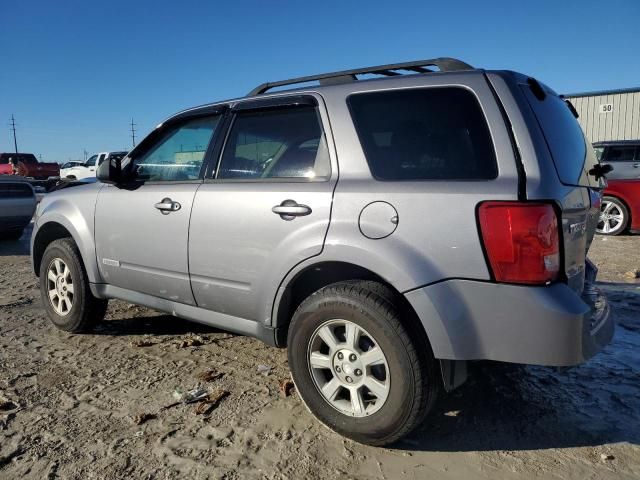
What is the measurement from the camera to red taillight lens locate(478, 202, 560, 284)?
2162mm

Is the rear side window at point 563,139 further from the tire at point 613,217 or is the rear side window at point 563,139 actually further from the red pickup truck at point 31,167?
the red pickup truck at point 31,167

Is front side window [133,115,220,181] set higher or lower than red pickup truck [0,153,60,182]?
lower

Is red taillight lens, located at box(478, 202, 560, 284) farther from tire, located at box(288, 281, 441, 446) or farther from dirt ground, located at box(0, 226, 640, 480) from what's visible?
dirt ground, located at box(0, 226, 640, 480)

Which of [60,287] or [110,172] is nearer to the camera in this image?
[110,172]

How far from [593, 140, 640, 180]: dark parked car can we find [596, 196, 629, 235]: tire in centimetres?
48

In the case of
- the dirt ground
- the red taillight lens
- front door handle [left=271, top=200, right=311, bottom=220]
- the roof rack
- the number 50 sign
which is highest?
the number 50 sign

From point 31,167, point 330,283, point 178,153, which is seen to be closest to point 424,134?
point 330,283

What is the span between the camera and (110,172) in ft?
12.4

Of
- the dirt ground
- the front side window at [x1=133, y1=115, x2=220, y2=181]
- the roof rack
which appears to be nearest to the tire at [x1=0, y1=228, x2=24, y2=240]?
the dirt ground

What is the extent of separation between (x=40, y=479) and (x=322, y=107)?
2.31 m

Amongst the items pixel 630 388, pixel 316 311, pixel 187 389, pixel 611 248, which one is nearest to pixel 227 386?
pixel 187 389

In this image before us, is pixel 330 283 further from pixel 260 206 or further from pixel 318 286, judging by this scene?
pixel 260 206

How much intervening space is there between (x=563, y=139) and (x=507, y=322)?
1.03 meters

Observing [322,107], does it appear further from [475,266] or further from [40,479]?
[40,479]
